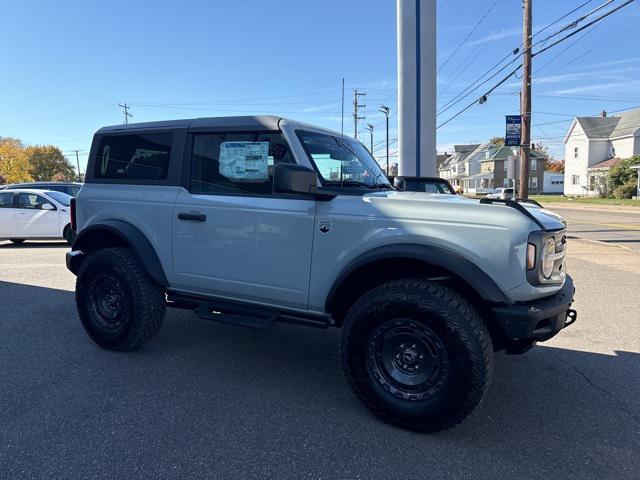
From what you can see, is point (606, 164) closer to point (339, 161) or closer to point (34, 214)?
point (34, 214)

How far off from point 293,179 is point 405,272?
3.31 ft

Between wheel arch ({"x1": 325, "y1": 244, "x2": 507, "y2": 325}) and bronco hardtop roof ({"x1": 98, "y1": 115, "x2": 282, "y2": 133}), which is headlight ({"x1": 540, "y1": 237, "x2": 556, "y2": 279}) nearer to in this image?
wheel arch ({"x1": 325, "y1": 244, "x2": 507, "y2": 325})

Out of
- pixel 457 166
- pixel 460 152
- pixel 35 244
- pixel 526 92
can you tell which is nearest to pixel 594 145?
pixel 457 166

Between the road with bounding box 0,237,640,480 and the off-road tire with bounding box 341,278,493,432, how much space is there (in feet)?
0.57

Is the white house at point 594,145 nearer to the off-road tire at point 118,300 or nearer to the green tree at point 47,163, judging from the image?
the off-road tire at point 118,300

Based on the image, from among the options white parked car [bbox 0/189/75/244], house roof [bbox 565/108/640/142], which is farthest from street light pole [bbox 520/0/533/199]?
house roof [bbox 565/108/640/142]

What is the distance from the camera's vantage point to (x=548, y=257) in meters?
2.91

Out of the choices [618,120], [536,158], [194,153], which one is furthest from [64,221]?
[536,158]

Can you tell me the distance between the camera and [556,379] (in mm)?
3822

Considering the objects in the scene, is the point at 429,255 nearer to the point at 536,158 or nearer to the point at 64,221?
the point at 64,221

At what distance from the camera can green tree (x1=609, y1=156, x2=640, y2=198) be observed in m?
39.3

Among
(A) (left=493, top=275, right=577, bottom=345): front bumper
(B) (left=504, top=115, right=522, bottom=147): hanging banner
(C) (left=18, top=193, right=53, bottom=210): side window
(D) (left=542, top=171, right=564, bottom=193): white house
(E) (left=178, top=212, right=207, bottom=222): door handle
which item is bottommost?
(A) (left=493, top=275, right=577, bottom=345): front bumper

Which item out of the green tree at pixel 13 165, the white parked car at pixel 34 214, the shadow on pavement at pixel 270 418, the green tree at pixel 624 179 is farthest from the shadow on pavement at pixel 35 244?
the green tree at pixel 13 165

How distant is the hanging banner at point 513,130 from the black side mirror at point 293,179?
45.6 ft
